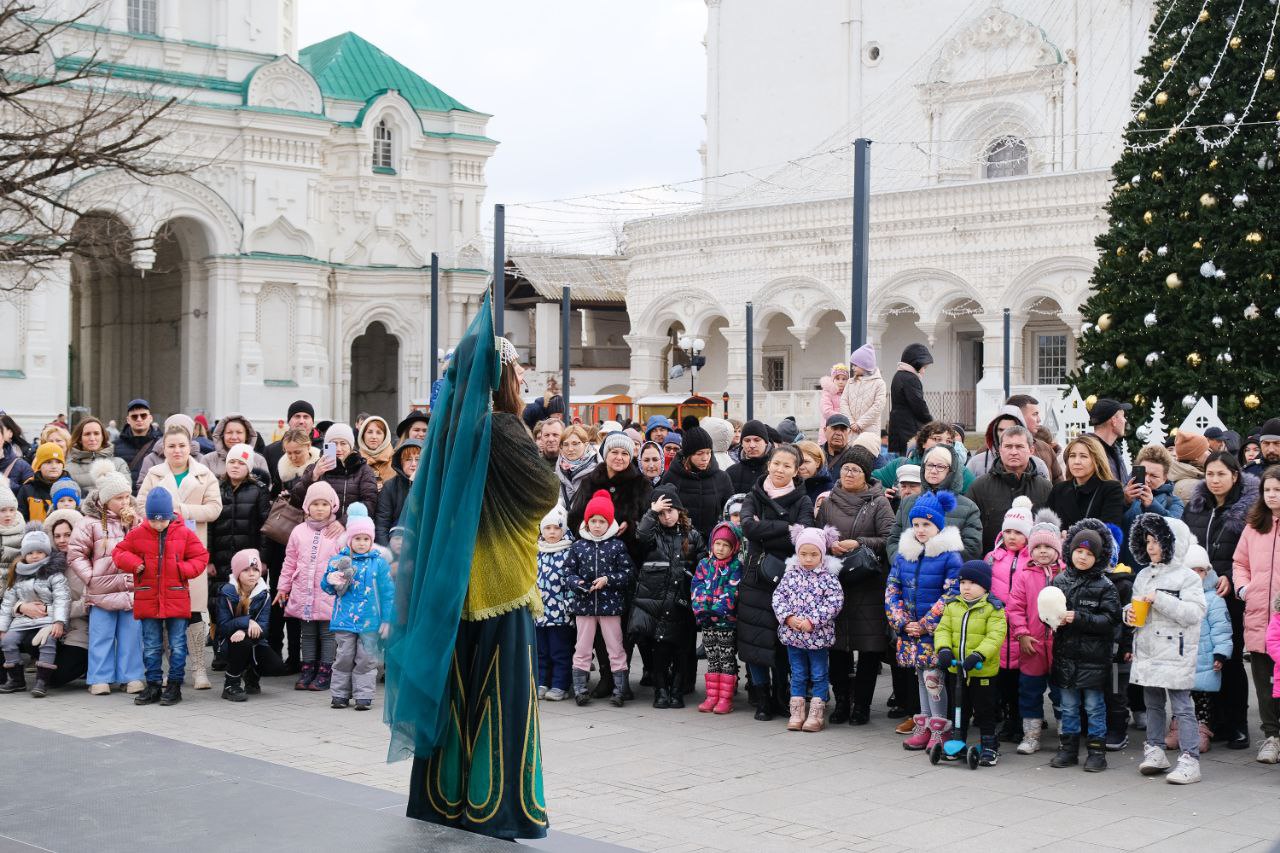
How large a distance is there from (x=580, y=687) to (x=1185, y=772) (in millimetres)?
4154

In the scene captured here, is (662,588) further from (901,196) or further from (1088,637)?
(901,196)

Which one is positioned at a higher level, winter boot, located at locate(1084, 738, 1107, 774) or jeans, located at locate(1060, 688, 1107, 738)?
jeans, located at locate(1060, 688, 1107, 738)

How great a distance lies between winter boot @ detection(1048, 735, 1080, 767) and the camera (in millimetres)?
8133

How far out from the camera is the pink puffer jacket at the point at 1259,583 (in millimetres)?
8289

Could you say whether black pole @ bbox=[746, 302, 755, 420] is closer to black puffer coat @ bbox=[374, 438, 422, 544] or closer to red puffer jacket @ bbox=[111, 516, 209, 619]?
black puffer coat @ bbox=[374, 438, 422, 544]

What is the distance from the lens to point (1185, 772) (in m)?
7.76

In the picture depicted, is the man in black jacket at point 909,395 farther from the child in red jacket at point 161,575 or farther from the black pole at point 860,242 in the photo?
the child in red jacket at point 161,575

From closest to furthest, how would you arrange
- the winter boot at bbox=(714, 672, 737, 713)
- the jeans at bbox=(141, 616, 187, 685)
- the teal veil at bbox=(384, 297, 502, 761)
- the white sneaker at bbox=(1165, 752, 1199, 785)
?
1. the teal veil at bbox=(384, 297, 502, 761)
2. the white sneaker at bbox=(1165, 752, 1199, 785)
3. the winter boot at bbox=(714, 672, 737, 713)
4. the jeans at bbox=(141, 616, 187, 685)

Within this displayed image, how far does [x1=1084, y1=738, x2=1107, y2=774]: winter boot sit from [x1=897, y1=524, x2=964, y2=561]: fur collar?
4.47 ft

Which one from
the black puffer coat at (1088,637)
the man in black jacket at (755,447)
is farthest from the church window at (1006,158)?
the black puffer coat at (1088,637)

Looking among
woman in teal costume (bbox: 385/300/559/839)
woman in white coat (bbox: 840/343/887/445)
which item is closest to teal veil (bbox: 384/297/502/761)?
woman in teal costume (bbox: 385/300/559/839)

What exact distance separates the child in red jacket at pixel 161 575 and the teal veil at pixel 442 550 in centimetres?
520

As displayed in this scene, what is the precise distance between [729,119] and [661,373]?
32.2 ft

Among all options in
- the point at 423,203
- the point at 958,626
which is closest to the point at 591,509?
the point at 958,626
